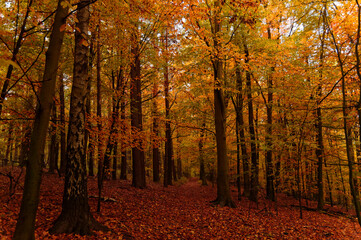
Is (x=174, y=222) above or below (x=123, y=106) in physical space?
below

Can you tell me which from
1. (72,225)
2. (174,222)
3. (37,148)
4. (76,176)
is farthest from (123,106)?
(174,222)

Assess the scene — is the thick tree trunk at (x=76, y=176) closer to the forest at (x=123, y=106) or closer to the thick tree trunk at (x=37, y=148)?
the forest at (x=123, y=106)

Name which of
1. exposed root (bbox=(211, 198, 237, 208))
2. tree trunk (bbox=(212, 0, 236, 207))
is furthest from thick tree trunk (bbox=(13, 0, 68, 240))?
exposed root (bbox=(211, 198, 237, 208))

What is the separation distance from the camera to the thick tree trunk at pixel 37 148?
261 centimetres

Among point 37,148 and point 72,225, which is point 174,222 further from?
point 37,148

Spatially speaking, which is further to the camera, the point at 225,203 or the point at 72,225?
the point at 225,203

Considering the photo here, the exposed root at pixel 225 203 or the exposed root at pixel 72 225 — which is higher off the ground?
the exposed root at pixel 72 225

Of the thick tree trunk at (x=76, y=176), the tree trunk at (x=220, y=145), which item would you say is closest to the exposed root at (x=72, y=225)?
the thick tree trunk at (x=76, y=176)

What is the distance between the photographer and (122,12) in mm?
6902

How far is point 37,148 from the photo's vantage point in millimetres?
2699

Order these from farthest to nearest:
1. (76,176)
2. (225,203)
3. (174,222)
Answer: (225,203) < (174,222) < (76,176)

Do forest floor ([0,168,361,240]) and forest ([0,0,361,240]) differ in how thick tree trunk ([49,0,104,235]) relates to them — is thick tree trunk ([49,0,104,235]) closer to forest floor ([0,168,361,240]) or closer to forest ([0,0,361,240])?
forest ([0,0,361,240])

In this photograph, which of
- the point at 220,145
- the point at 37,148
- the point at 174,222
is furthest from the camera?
the point at 220,145

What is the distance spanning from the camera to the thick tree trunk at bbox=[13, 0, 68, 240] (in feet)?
8.57
